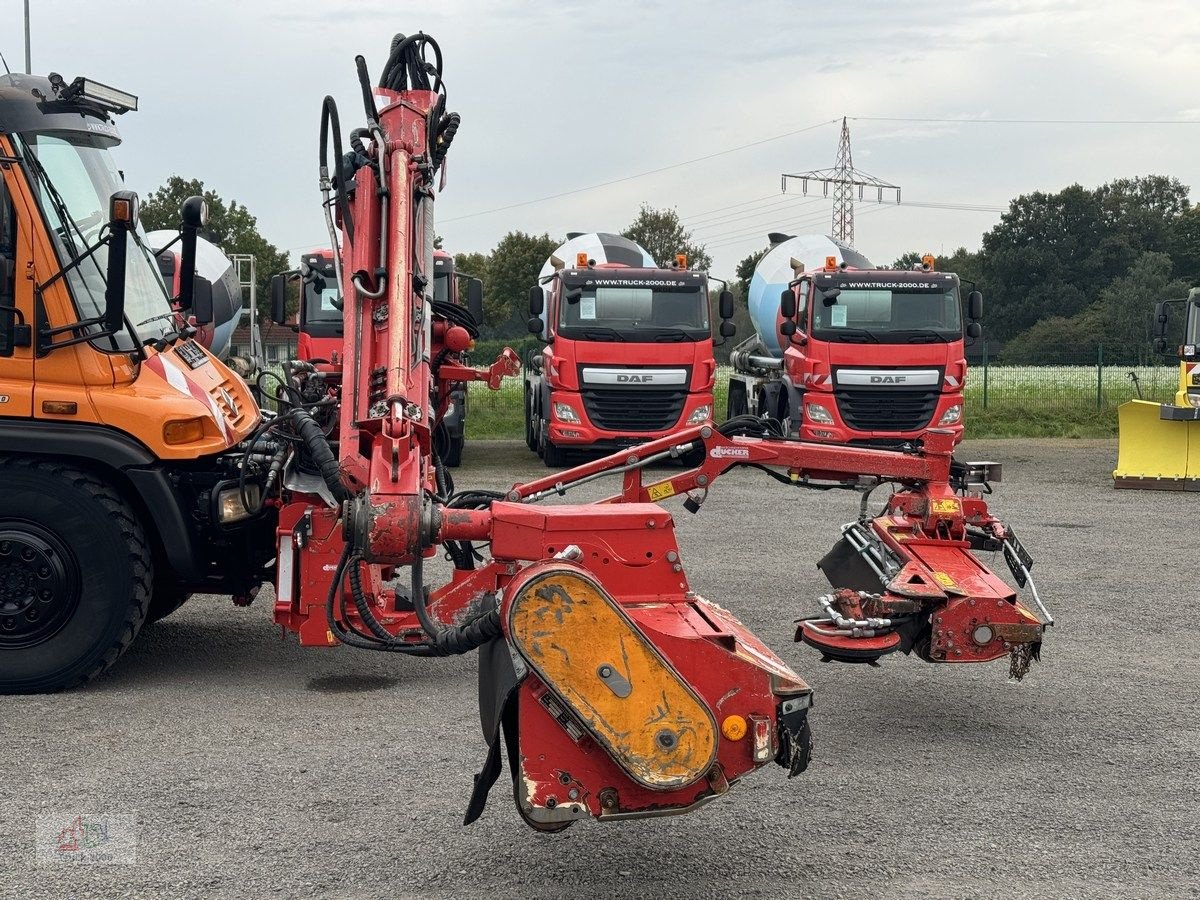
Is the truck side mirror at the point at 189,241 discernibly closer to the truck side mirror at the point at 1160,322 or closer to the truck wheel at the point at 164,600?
the truck wheel at the point at 164,600

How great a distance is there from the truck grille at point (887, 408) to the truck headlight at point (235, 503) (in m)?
12.1

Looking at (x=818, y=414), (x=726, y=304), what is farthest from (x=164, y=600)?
(x=726, y=304)

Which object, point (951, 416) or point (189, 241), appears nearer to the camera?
point (189, 241)

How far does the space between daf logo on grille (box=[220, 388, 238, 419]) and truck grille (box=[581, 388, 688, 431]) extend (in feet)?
33.1

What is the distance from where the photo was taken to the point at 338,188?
6.44 meters

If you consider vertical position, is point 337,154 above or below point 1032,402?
above

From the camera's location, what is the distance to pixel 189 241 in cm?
751

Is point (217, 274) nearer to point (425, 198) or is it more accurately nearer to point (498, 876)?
point (425, 198)

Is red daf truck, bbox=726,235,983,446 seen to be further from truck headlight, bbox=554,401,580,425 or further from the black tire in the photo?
the black tire

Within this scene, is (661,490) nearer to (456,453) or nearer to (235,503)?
(235,503)

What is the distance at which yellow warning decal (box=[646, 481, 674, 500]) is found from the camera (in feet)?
21.6

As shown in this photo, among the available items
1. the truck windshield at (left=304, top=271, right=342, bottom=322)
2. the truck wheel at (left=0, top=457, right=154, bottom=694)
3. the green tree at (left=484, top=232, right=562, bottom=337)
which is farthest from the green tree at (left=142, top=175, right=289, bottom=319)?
the truck wheel at (left=0, top=457, right=154, bottom=694)

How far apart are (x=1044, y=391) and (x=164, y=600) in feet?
75.4

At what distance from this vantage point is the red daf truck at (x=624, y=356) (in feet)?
57.7
